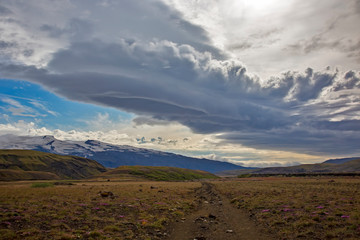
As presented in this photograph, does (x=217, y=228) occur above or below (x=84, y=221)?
above

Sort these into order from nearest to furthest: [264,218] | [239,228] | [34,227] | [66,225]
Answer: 1. [34,227]
2. [66,225]
3. [239,228]
4. [264,218]

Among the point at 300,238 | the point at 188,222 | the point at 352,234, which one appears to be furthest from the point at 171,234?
the point at 352,234

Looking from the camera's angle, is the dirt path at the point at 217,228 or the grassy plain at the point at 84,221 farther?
the dirt path at the point at 217,228

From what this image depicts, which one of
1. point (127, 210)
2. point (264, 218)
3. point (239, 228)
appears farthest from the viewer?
point (127, 210)

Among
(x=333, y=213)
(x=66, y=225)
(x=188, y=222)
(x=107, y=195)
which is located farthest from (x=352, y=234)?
(x=107, y=195)

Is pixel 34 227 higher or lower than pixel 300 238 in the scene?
lower

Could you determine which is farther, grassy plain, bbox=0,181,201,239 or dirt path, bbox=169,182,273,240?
dirt path, bbox=169,182,273,240

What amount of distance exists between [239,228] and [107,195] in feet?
83.1

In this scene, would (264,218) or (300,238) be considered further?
(264,218)

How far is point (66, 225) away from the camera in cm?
1997

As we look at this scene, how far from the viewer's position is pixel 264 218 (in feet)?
80.6

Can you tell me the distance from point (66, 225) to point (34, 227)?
7.82 feet

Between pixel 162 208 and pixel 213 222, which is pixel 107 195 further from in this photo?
pixel 213 222

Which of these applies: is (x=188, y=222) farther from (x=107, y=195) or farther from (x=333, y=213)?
(x=107, y=195)
